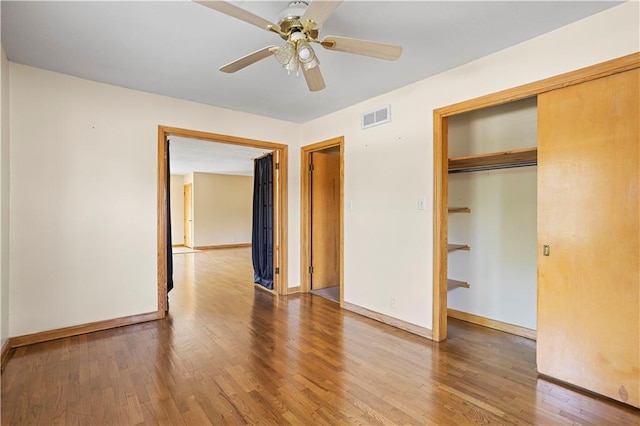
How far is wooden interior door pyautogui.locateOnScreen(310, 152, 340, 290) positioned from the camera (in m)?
4.75

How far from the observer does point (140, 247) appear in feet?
11.0

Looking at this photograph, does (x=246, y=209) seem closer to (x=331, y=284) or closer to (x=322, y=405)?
(x=331, y=284)

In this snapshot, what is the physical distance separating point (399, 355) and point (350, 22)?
8.32 feet

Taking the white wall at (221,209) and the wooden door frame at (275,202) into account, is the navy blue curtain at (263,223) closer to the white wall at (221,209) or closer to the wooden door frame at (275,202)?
the wooden door frame at (275,202)

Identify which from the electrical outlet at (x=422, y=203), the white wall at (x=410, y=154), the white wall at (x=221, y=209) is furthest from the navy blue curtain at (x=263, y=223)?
the white wall at (x=221, y=209)

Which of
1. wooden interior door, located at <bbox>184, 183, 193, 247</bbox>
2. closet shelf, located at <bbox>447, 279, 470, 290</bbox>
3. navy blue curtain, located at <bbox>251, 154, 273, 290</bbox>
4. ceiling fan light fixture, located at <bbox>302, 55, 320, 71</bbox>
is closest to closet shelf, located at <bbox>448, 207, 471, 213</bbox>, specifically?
closet shelf, located at <bbox>447, 279, 470, 290</bbox>

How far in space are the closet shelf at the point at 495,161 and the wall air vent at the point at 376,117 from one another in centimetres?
83

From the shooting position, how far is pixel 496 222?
327 centimetres

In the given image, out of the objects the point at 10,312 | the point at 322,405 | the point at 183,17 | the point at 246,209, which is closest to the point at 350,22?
the point at 183,17

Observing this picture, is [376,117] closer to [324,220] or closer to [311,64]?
[311,64]

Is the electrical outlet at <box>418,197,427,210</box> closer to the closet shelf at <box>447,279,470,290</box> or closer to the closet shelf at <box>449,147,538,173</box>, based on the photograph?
the closet shelf at <box>449,147,538,173</box>

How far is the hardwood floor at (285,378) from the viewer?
6.03ft

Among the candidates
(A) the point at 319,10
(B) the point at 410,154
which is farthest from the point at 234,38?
(B) the point at 410,154

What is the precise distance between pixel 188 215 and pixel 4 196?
8.01m
